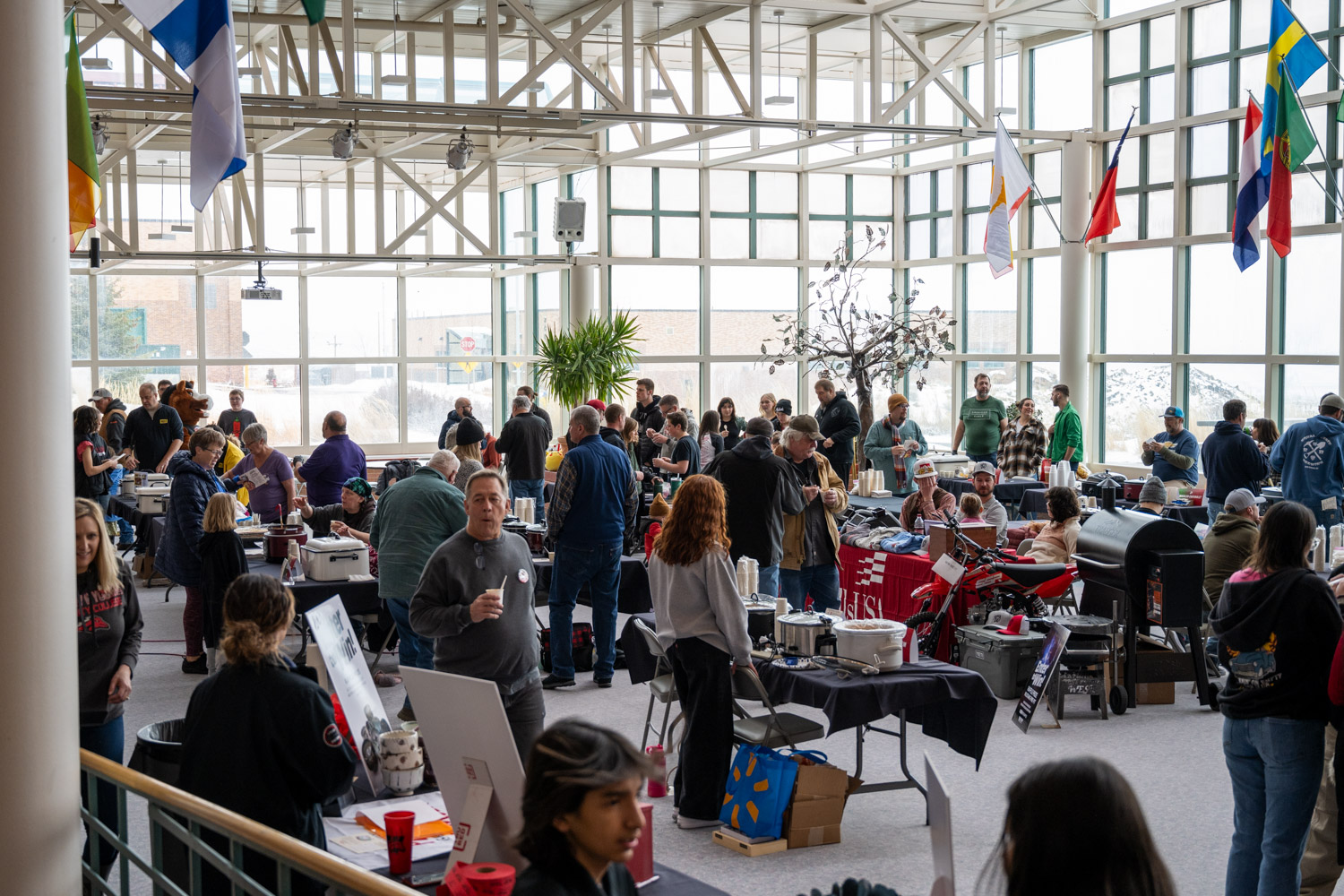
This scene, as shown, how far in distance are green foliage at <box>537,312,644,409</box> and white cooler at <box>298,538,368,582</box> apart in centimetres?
982

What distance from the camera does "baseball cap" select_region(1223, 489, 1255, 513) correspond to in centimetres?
693

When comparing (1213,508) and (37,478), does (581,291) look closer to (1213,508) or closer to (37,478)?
(1213,508)

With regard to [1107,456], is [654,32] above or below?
above

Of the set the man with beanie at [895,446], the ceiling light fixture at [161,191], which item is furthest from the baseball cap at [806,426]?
the ceiling light fixture at [161,191]

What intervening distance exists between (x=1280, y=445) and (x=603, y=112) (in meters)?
5.58

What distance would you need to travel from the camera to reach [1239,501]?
695cm

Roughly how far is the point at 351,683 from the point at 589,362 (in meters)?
13.1

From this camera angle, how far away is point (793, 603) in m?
7.55

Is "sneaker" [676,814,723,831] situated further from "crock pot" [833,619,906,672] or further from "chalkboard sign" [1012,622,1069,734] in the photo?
"chalkboard sign" [1012,622,1069,734]

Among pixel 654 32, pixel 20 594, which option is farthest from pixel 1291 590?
pixel 654 32

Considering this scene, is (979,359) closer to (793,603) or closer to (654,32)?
(654,32)

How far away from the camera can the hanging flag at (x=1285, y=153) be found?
9625mm

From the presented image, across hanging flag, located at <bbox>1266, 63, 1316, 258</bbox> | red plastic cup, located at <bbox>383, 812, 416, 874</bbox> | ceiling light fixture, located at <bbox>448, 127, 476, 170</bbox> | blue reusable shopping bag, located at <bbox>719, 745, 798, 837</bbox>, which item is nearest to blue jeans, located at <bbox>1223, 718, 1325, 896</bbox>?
blue reusable shopping bag, located at <bbox>719, 745, 798, 837</bbox>

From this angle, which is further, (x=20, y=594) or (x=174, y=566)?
(x=174, y=566)
